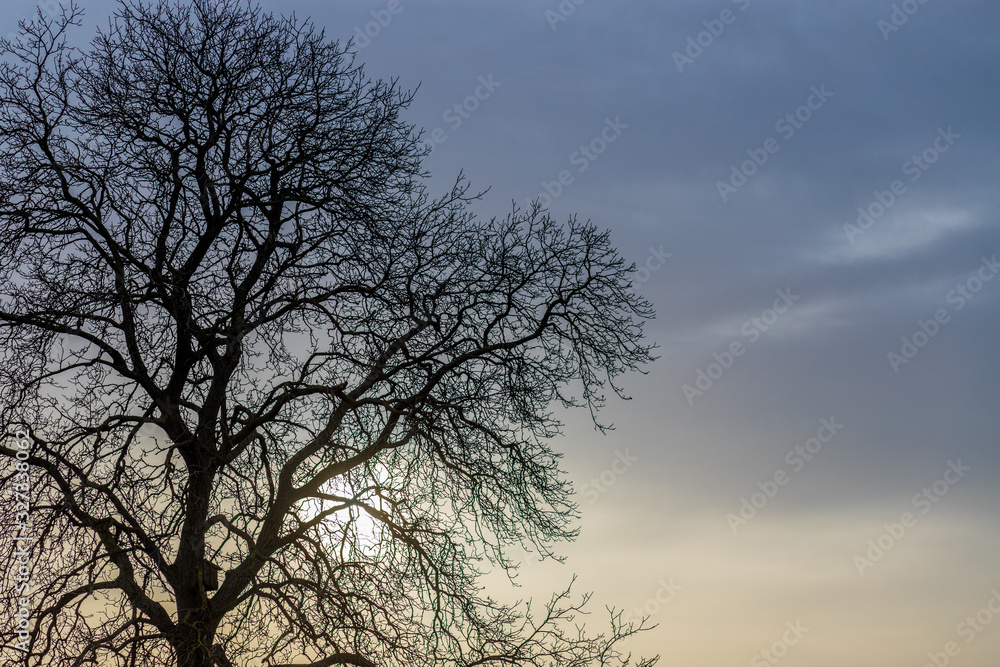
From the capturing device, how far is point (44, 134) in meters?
10.0

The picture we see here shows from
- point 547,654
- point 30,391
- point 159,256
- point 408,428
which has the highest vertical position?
point 159,256

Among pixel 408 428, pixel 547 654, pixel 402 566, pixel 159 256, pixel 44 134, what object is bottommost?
pixel 547 654

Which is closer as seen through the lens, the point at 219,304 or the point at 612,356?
the point at 219,304

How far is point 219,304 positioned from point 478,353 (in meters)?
2.72

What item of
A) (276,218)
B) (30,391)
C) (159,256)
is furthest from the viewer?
(276,218)

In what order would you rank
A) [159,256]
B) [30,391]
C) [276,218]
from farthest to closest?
[276,218] → [159,256] → [30,391]

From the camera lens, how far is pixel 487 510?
9594 millimetres

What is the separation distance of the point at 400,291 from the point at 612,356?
2.56 meters

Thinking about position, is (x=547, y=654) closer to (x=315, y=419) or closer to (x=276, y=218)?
(x=315, y=419)

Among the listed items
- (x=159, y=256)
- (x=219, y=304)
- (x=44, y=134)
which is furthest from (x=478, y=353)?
(x=44, y=134)

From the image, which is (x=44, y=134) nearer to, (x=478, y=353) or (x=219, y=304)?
(x=219, y=304)

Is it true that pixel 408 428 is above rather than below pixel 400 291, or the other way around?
below

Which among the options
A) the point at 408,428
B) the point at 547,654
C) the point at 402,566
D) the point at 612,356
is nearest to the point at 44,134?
the point at 408,428

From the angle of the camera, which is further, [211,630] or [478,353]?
[478,353]
